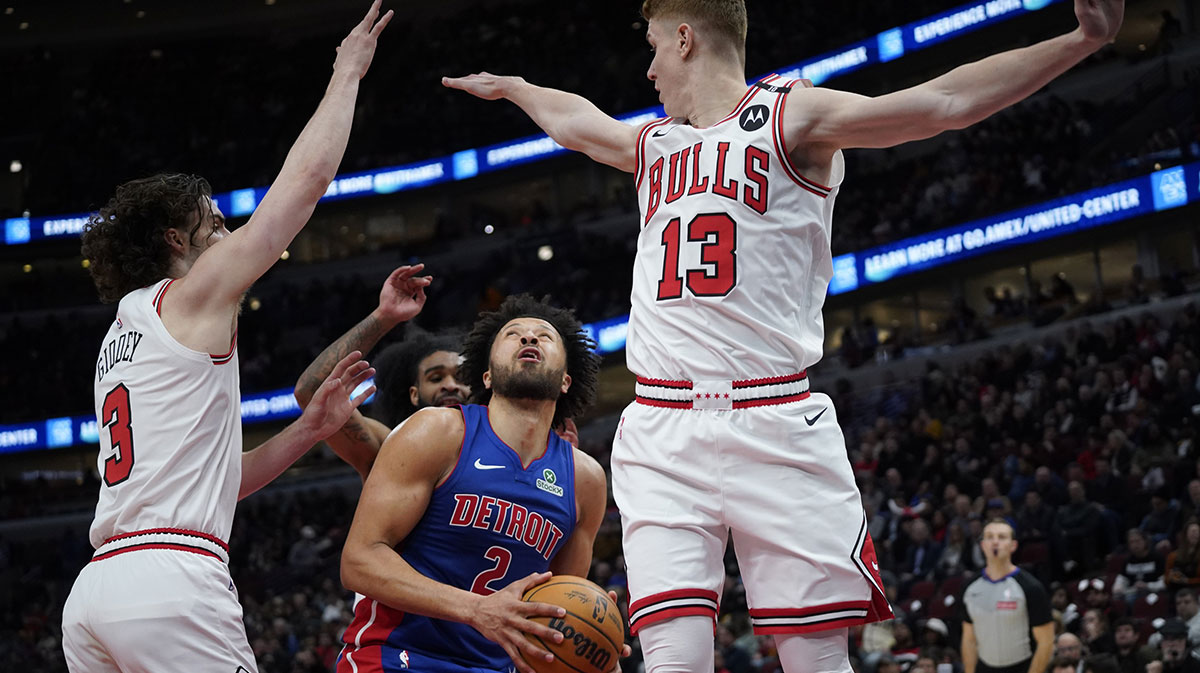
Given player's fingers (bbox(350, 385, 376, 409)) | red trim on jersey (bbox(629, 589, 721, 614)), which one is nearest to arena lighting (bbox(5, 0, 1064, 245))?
player's fingers (bbox(350, 385, 376, 409))

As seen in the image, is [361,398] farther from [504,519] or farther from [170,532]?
[170,532]

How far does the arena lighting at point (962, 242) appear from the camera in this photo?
20219 millimetres

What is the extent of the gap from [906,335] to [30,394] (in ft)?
68.4

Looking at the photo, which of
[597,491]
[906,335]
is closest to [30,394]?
[906,335]

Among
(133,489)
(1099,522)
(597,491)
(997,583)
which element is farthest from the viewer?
(1099,522)

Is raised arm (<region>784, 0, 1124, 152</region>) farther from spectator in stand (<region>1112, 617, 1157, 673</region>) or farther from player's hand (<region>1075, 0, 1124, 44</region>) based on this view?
spectator in stand (<region>1112, 617, 1157, 673</region>)

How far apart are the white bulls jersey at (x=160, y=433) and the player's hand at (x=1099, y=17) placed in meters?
2.75

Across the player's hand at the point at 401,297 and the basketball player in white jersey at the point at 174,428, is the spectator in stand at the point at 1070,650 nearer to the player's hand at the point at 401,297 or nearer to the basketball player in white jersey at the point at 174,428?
the player's hand at the point at 401,297

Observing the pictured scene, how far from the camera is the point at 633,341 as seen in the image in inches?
156

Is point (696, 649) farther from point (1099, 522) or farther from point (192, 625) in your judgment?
point (1099, 522)

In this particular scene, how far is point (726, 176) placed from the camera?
3758mm

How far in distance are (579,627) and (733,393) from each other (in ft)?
3.20

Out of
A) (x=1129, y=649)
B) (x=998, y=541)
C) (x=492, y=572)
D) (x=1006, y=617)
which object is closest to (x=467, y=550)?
(x=492, y=572)

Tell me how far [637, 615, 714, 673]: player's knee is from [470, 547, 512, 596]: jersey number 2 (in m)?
1.30
